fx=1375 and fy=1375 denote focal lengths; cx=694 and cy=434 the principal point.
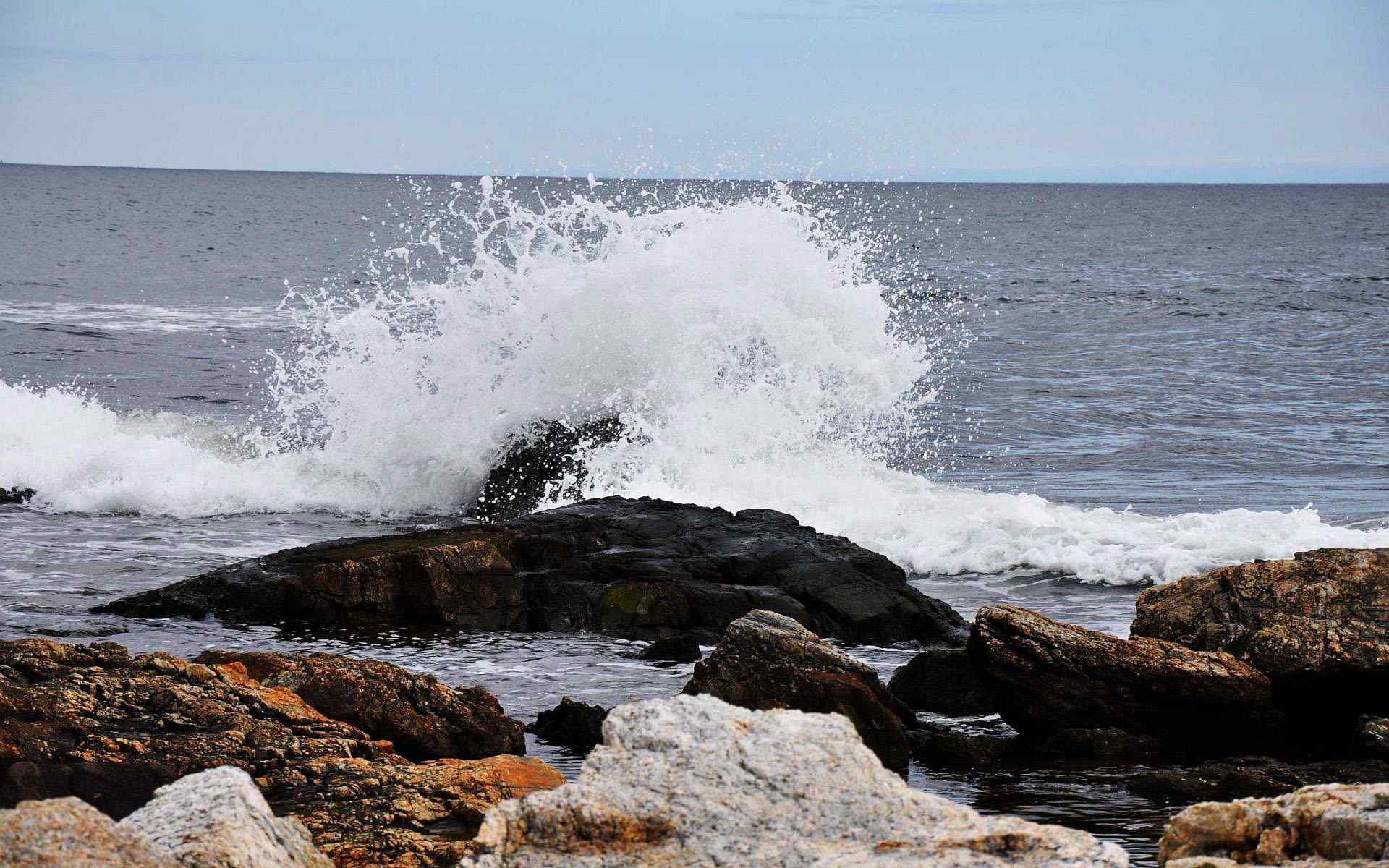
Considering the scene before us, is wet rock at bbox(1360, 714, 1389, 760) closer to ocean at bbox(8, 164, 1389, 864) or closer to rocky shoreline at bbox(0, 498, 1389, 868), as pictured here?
rocky shoreline at bbox(0, 498, 1389, 868)

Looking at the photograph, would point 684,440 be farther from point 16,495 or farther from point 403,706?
point 403,706

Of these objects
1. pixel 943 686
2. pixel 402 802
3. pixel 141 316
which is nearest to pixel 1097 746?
pixel 943 686

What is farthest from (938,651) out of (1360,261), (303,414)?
(1360,261)

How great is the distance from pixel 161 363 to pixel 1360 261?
4956 cm

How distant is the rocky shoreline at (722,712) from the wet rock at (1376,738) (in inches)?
0.6

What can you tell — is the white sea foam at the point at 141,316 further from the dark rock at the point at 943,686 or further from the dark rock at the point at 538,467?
the dark rock at the point at 943,686

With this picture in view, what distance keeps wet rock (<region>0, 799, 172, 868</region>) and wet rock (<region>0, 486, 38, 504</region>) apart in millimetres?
11547

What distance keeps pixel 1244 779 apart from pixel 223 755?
424 centimetres

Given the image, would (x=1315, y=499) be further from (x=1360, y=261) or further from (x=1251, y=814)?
(x=1360, y=261)

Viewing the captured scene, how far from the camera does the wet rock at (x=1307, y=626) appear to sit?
6.64 metres

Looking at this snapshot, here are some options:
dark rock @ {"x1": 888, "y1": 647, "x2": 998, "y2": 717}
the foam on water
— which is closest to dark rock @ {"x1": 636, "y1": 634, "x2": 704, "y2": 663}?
dark rock @ {"x1": 888, "y1": 647, "x2": 998, "y2": 717}

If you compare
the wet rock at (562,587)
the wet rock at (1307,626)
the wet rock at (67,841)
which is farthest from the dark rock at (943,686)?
the wet rock at (67,841)

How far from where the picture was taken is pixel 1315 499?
1429 centimetres

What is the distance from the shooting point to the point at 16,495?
13.4 metres
